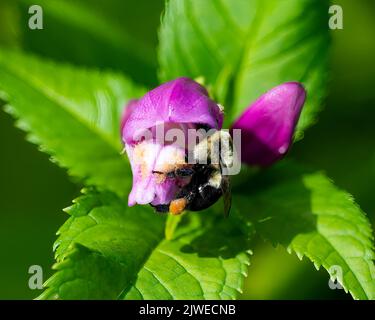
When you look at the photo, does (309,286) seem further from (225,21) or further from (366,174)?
(225,21)

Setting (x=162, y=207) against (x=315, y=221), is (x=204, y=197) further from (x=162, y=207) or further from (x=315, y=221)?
(x=315, y=221)

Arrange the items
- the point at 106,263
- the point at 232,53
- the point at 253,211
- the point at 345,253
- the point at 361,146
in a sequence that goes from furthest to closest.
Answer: the point at 361,146
the point at 232,53
the point at 253,211
the point at 345,253
the point at 106,263

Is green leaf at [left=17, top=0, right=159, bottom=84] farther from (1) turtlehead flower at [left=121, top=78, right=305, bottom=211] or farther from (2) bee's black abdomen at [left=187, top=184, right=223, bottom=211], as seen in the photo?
(2) bee's black abdomen at [left=187, top=184, right=223, bottom=211]

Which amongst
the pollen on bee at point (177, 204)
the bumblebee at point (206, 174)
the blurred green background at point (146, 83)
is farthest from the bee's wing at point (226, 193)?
the blurred green background at point (146, 83)
